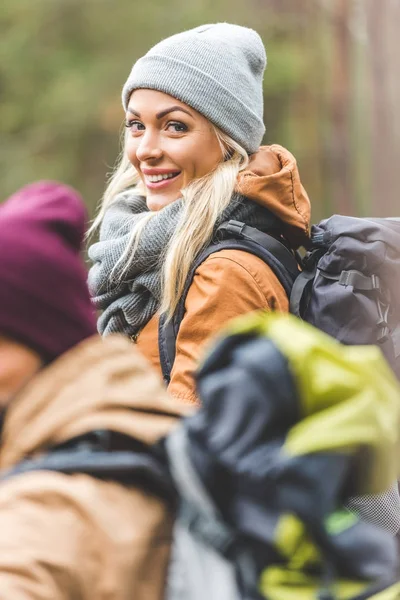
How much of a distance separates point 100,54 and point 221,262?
36.9ft

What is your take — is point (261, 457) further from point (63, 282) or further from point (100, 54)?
point (100, 54)

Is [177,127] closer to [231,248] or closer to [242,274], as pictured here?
[231,248]

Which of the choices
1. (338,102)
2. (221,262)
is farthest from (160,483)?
(338,102)

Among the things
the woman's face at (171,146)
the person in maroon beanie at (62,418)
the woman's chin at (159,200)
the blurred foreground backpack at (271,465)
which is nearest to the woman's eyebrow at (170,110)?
the woman's face at (171,146)

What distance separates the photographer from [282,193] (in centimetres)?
330

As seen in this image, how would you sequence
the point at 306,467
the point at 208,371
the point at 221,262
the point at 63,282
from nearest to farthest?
the point at 306,467
the point at 208,371
the point at 63,282
the point at 221,262

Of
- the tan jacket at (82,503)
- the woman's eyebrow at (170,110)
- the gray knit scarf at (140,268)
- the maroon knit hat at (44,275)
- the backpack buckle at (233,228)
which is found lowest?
the gray knit scarf at (140,268)

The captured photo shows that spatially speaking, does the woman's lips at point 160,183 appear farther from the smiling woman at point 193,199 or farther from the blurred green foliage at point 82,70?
Result: the blurred green foliage at point 82,70

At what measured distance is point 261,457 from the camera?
1429mm

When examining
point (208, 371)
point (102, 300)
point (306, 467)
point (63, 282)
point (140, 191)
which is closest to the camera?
point (306, 467)

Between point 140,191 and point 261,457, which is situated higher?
point 261,457

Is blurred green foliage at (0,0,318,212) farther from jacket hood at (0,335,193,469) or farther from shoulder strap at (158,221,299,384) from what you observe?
jacket hood at (0,335,193,469)

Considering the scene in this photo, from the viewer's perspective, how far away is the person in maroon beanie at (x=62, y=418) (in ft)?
4.69

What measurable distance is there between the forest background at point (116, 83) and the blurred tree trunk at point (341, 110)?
0.05 feet
